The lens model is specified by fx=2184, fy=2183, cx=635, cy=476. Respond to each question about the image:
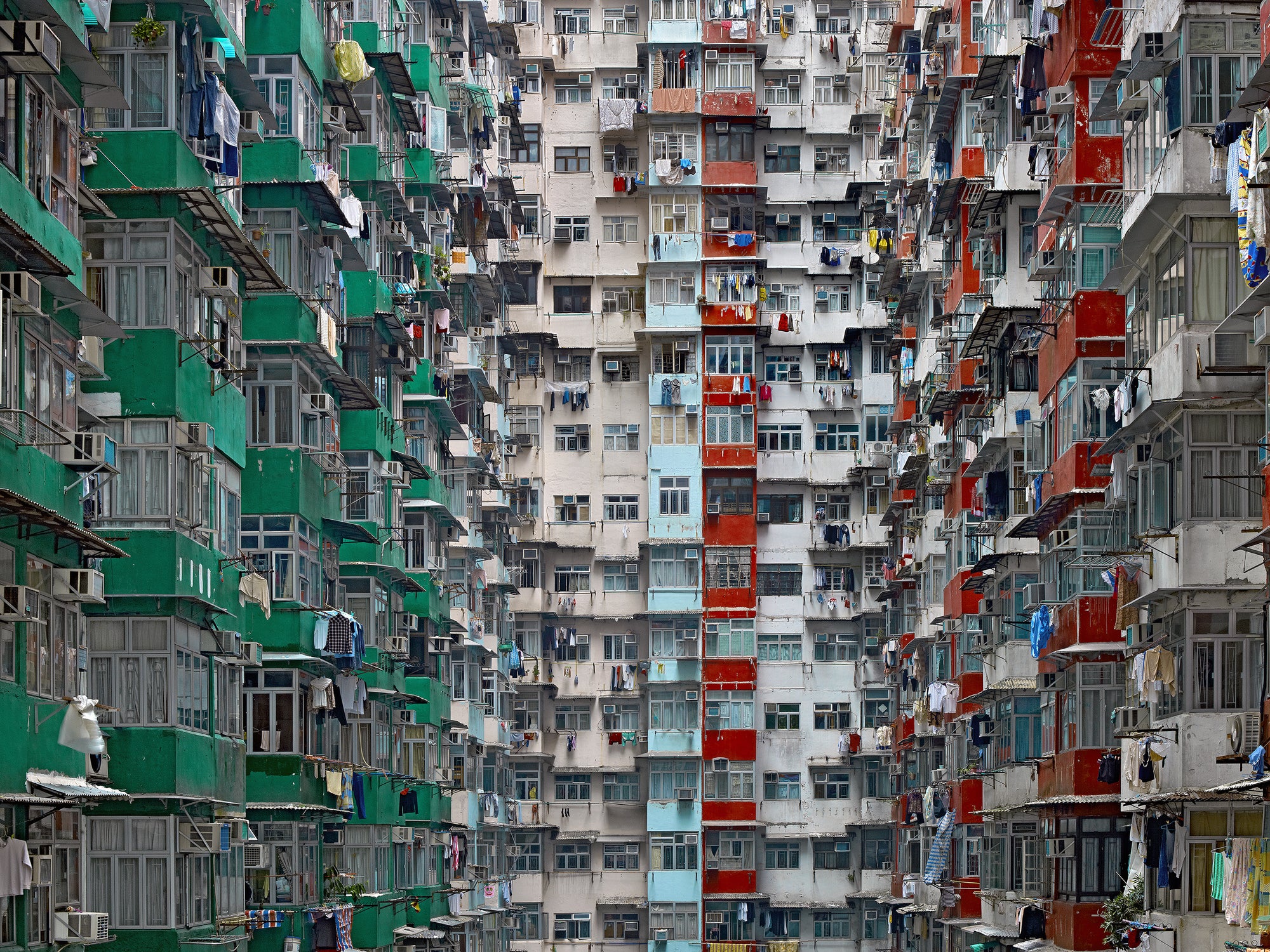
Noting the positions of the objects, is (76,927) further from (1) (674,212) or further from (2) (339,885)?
(1) (674,212)

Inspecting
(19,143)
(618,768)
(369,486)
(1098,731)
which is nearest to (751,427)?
(618,768)

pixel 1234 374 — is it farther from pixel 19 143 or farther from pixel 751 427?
pixel 751 427

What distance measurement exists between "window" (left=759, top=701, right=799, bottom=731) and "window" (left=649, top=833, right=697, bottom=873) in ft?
14.1

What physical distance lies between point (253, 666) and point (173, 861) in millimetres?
5323

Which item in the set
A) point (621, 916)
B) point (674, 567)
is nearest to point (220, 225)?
point (674, 567)

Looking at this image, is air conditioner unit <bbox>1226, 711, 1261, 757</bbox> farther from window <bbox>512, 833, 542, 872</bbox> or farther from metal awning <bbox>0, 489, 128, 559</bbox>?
window <bbox>512, 833, 542, 872</bbox>

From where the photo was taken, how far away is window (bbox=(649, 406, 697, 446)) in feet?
220

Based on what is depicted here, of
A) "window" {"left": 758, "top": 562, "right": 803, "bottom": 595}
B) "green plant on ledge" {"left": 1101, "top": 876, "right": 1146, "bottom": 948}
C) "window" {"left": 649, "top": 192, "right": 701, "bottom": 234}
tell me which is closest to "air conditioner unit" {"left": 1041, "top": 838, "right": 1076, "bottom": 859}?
"green plant on ledge" {"left": 1101, "top": 876, "right": 1146, "bottom": 948}

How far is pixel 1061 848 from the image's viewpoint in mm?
35312

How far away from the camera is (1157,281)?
92.5 feet

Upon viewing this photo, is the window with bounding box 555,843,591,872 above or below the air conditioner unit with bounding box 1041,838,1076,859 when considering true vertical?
below

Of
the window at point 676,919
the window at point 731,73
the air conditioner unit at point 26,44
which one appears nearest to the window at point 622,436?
the window at point 731,73

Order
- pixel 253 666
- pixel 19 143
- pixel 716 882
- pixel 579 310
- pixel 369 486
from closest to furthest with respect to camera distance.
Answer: pixel 19 143, pixel 253 666, pixel 369 486, pixel 716 882, pixel 579 310

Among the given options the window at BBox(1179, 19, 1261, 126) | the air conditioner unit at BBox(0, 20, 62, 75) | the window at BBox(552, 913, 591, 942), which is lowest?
the window at BBox(552, 913, 591, 942)
